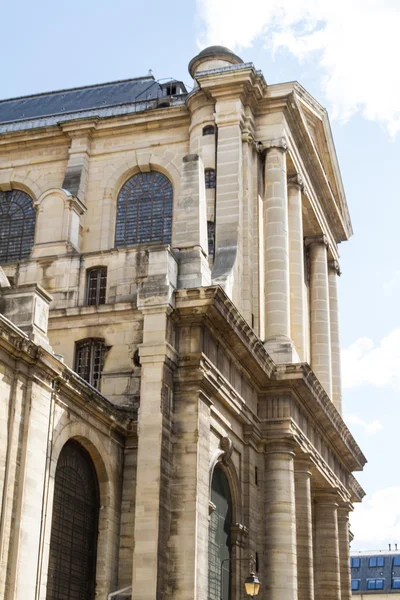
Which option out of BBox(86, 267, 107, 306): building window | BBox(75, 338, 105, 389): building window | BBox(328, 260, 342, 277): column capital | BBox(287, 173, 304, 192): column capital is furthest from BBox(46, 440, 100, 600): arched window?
BBox(328, 260, 342, 277): column capital

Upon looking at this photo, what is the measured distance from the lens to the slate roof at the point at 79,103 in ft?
147

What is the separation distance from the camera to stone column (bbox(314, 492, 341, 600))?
40.0 m

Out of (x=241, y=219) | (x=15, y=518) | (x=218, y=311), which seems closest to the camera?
(x=15, y=518)

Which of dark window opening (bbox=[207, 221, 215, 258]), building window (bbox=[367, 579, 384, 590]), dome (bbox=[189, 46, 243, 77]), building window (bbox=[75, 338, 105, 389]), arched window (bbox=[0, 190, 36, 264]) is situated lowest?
building window (bbox=[75, 338, 105, 389])

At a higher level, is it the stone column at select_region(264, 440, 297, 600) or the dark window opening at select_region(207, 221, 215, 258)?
the dark window opening at select_region(207, 221, 215, 258)

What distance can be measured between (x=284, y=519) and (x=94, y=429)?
9.10 metres

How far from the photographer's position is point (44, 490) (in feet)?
78.4

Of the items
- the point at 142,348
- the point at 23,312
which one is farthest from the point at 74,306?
the point at 23,312

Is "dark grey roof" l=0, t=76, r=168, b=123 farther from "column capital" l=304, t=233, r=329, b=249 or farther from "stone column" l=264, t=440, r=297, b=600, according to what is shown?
"stone column" l=264, t=440, r=297, b=600

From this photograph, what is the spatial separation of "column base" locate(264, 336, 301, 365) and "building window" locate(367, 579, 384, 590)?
7483 centimetres

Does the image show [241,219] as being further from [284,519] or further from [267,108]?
[284,519]

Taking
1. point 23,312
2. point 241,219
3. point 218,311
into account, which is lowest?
point 23,312

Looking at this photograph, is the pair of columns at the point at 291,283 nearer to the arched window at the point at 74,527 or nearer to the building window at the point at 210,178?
the building window at the point at 210,178

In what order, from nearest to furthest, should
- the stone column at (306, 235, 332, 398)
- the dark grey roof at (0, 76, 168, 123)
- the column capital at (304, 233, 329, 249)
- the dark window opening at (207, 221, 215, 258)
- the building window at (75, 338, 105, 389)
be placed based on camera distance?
1. the building window at (75, 338, 105, 389)
2. the dark window opening at (207, 221, 215, 258)
3. the stone column at (306, 235, 332, 398)
4. the dark grey roof at (0, 76, 168, 123)
5. the column capital at (304, 233, 329, 249)
